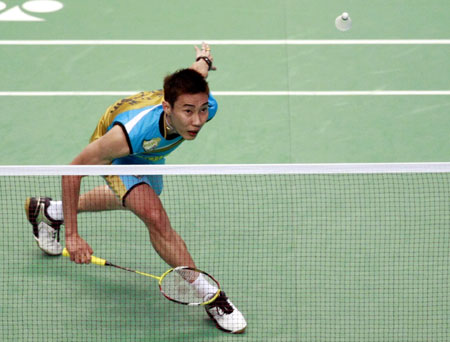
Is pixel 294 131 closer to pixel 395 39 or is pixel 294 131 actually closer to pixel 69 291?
pixel 395 39

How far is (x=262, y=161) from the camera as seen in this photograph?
7031mm

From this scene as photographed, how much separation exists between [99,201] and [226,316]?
1355 millimetres

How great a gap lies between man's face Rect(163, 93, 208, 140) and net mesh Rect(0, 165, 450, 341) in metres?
1.24

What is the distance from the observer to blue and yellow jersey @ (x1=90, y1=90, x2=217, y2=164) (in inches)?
202

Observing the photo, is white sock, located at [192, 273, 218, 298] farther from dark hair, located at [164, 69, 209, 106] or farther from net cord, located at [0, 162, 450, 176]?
dark hair, located at [164, 69, 209, 106]

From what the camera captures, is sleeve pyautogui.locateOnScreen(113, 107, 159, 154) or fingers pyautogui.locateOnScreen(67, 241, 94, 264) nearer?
fingers pyautogui.locateOnScreen(67, 241, 94, 264)

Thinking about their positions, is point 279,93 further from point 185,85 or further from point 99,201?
point 185,85

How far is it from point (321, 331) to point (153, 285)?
1309 millimetres

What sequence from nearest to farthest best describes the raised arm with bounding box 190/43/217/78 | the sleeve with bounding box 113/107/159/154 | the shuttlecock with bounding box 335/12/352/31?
A: 1. the sleeve with bounding box 113/107/159/154
2. the raised arm with bounding box 190/43/217/78
3. the shuttlecock with bounding box 335/12/352/31

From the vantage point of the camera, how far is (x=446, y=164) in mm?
4871

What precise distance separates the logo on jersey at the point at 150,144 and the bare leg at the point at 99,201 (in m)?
0.67

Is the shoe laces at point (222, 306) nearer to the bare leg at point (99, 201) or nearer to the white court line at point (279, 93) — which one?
the bare leg at point (99, 201)

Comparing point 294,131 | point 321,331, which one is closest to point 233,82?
point 294,131

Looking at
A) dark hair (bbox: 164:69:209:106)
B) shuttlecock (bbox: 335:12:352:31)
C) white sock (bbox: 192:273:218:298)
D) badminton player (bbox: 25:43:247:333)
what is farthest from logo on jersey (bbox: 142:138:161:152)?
shuttlecock (bbox: 335:12:352:31)
